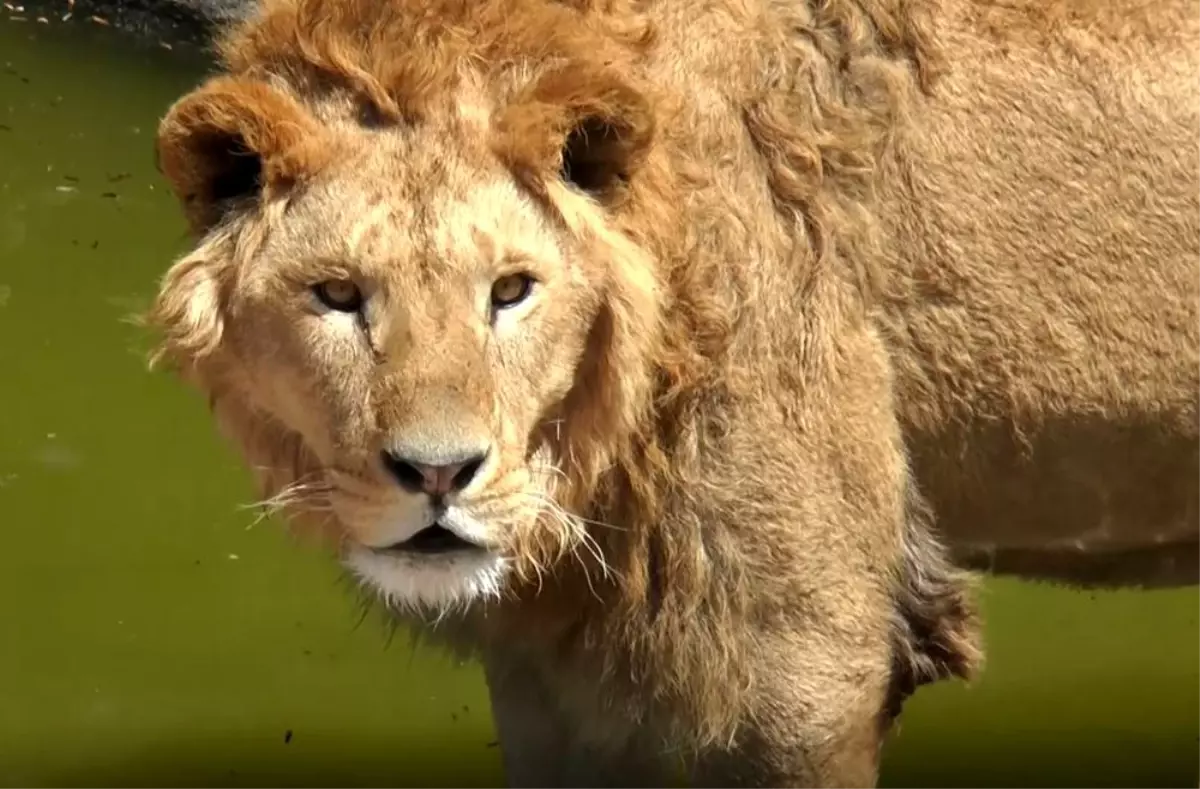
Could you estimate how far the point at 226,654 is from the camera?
16.6 feet

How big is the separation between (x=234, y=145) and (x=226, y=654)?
2707 millimetres

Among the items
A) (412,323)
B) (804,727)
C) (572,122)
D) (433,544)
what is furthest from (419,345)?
(804,727)

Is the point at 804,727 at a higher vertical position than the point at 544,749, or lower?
higher

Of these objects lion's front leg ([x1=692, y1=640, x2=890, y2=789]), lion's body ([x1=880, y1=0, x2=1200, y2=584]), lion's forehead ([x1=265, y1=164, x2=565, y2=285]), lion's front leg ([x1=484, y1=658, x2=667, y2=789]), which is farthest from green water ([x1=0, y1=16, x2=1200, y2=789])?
lion's forehead ([x1=265, y1=164, x2=565, y2=285])

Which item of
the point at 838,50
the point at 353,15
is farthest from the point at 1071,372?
the point at 353,15

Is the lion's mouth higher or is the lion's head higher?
the lion's head

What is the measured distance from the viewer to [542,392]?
266cm

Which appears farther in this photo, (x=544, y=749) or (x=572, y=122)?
(x=544, y=749)

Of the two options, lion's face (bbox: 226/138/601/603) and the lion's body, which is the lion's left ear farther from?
the lion's body

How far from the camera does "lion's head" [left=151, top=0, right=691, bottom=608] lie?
2.52 m

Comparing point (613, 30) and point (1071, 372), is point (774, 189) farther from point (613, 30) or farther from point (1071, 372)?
point (1071, 372)

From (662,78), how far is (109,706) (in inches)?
110

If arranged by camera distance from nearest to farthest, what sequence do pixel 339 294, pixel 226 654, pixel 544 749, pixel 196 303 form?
pixel 339 294 → pixel 196 303 → pixel 544 749 → pixel 226 654

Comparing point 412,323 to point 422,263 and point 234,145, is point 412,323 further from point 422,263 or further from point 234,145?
point 234,145
